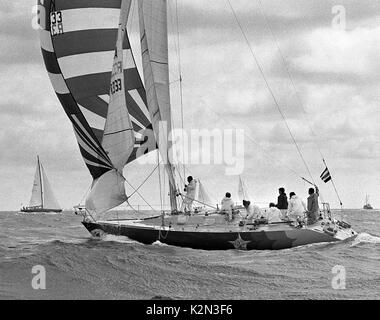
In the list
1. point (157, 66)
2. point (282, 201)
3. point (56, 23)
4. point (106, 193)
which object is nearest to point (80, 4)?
point (56, 23)

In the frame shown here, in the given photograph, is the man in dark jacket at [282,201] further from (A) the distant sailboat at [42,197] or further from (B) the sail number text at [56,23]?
(A) the distant sailboat at [42,197]

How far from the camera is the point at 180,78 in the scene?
21734 millimetres

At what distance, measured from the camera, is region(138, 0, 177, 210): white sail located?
2052 centimetres

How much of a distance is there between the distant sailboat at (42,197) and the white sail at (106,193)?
59.5m

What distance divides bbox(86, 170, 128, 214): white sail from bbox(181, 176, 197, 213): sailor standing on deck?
7.36 feet

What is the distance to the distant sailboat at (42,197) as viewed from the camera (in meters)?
79.0

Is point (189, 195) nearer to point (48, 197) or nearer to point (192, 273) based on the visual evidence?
point (192, 273)

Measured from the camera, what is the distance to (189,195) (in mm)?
20656

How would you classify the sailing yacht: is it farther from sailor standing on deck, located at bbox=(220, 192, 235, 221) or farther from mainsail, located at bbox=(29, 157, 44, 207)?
mainsail, located at bbox=(29, 157, 44, 207)

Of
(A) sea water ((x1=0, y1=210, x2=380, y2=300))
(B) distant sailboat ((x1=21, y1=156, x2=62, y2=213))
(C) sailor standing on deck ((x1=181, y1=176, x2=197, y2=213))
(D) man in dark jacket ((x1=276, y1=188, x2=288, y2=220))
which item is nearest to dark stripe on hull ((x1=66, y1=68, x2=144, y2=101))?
(C) sailor standing on deck ((x1=181, y1=176, x2=197, y2=213))

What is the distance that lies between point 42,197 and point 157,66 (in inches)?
2506

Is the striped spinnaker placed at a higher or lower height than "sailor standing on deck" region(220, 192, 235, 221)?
higher

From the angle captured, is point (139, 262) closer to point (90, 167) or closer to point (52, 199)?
point (90, 167)
